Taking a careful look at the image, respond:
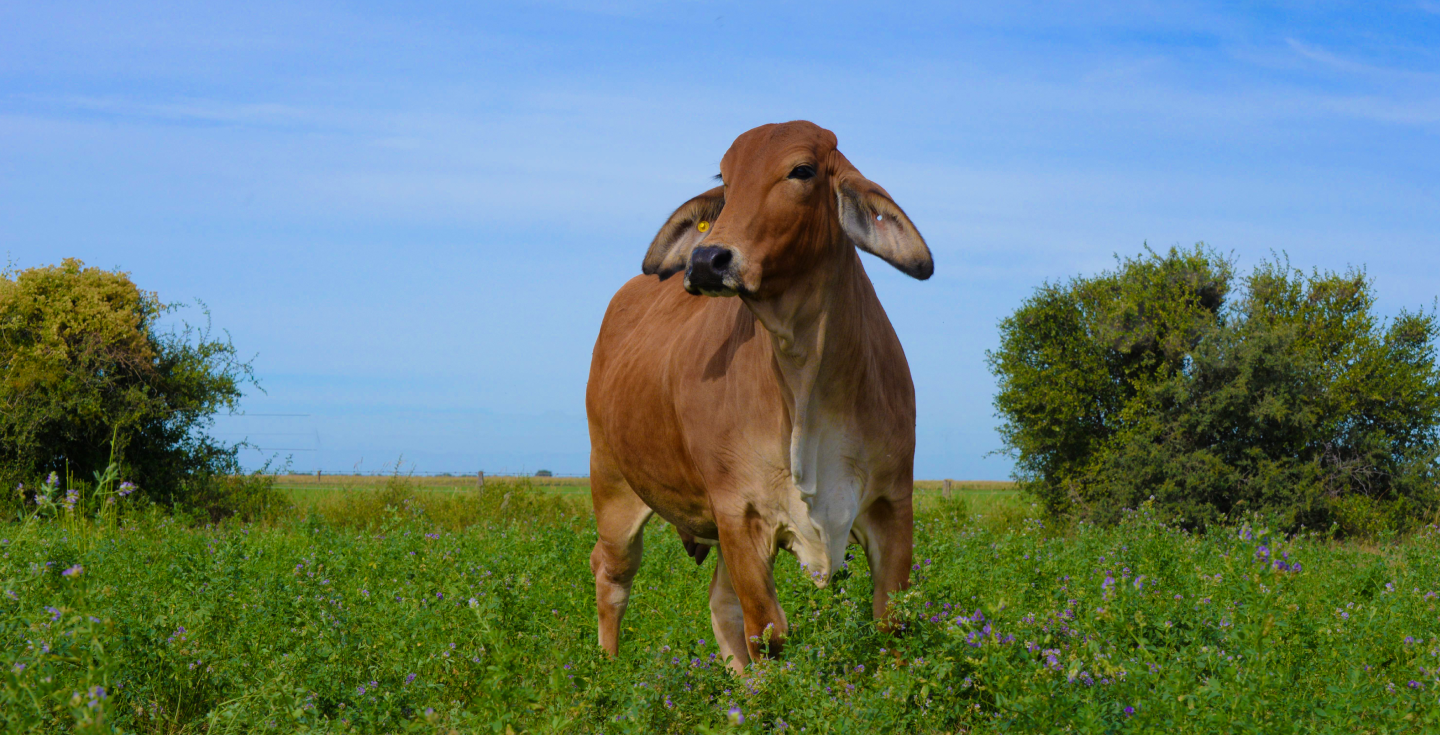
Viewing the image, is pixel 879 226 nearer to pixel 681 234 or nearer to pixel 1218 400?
pixel 681 234

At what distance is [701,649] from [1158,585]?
10.4 ft

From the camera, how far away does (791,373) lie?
13.8 feet

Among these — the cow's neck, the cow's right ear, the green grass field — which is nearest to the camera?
the green grass field

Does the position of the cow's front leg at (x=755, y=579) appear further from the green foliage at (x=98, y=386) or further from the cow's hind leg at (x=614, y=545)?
the green foliage at (x=98, y=386)

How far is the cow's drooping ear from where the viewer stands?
3.87 metres

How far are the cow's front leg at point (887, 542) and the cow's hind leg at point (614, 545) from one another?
2013 millimetres

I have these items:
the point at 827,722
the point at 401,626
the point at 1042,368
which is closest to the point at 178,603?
the point at 401,626

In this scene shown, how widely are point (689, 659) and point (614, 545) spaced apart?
5.40 ft

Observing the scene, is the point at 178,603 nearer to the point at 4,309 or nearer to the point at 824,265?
the point at 824,265

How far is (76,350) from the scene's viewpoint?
18.8 m

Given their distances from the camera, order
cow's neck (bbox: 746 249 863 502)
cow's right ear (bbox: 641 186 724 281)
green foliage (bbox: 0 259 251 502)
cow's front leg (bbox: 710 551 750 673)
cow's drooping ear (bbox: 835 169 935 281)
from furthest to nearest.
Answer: green foliage (bbox: 0 259 251 502), cow's front leg (bbox: 710 551 750 673), cow's right ear (bbox: 641 186 724 281), cow's neck (bbox: 746 249 863 502), cow's drooping ear (bbox: 835 169 935 281)

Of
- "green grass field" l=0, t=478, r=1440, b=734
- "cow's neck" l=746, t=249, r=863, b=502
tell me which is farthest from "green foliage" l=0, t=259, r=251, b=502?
"cow's neck" l=746, t=249, r=863, b=502

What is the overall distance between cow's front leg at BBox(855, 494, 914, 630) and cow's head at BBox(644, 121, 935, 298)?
1.03 meters

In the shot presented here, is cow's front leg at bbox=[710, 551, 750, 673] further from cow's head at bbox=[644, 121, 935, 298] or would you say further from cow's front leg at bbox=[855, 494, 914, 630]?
cow's head at bbox=[644, 121, 935, 298]
